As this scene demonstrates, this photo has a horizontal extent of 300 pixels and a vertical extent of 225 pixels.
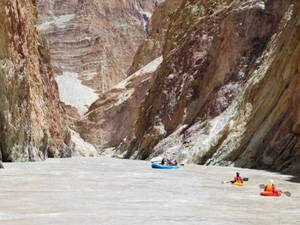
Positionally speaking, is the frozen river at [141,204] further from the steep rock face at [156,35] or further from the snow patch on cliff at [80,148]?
the steep rock face at [156,35]

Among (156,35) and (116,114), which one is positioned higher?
(156,35)

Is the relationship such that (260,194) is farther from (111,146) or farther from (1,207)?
(111,146)

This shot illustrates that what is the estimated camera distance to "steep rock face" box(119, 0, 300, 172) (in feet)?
129

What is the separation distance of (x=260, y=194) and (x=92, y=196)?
5.91 metres

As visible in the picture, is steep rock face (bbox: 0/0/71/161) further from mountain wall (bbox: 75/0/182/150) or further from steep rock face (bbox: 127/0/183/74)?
steep rock face (bbox: 127/0/183/74)

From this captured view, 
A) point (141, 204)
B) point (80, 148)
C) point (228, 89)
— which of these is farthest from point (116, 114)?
point (141, 204)

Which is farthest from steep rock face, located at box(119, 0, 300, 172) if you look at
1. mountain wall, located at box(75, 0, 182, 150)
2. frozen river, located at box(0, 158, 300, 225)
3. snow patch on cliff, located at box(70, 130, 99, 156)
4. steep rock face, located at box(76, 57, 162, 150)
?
mountain wall, located at box(75, 0, 182, 150)

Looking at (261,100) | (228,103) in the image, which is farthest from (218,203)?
(228,103)

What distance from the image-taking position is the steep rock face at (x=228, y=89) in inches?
1548

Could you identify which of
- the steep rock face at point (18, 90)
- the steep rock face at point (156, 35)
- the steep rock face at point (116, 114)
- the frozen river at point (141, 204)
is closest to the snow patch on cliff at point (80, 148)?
the steep rock face at point (116, 114)

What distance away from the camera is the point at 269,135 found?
126 ft

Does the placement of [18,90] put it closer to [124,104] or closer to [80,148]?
[80,148]

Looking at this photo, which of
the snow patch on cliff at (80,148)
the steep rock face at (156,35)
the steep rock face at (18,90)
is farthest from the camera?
the steep rock face at (156,35)

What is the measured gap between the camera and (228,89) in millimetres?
56219
